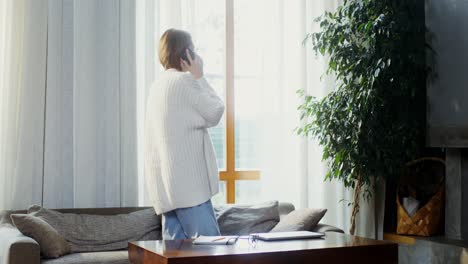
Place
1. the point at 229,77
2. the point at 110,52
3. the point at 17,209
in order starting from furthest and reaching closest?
the point at 229,77 < the point at 110,52 < the point at 17,209

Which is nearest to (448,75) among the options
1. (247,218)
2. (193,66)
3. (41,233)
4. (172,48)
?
(247,218)

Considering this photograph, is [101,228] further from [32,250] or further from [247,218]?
[247,218]

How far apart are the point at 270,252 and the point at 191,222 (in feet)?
1.48

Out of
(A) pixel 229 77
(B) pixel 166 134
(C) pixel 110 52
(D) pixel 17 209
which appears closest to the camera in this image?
(B) pixel 166 134

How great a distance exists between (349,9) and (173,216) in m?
2.33

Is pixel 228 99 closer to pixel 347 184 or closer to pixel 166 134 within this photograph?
pixel 347 184

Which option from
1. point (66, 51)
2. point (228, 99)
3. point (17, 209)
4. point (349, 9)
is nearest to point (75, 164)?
point (17, 209)

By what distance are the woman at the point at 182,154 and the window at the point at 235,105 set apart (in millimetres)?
2137

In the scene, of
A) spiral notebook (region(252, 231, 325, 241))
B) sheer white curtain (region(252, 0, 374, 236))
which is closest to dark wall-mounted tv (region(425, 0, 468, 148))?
sheer white curtain (region(252, 0, 374, 236))

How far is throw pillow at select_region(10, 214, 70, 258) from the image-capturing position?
3.49 m

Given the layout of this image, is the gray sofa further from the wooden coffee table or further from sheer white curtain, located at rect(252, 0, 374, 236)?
sheer white curtain, located at rect(252, 0, 374, 236)

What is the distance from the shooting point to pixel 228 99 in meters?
4.97

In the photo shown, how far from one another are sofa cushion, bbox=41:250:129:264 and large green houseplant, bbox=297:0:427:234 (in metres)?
1.63

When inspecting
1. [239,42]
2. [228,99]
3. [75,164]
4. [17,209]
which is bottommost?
[17,209]
